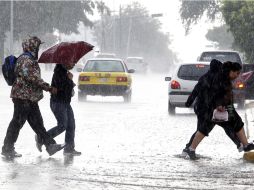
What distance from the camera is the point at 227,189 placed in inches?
379

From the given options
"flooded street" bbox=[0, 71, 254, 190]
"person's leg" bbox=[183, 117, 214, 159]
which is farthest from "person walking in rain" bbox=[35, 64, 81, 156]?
"person's leg" bbox=[183, 117, 214, 159]

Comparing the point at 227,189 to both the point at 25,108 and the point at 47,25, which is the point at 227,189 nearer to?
the point at 25,108

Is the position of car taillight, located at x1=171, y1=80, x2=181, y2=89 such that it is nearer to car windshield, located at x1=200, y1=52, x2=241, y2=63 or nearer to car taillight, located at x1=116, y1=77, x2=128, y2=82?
car taillight, located at x1=116, y1=77, x2=128, y2=82

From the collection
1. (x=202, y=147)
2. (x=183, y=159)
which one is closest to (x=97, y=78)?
(x=202, y=147)

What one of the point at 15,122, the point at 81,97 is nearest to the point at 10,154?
the point at 15,122

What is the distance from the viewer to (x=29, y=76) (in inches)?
485

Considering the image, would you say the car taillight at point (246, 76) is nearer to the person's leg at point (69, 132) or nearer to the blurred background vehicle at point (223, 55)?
the blurred background vehicle at point (223, 55)

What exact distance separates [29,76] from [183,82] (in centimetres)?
1170

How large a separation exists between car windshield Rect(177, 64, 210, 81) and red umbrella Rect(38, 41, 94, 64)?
10.8m

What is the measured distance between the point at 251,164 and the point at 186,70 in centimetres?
1194

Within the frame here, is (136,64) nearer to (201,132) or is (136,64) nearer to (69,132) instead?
(69,132)

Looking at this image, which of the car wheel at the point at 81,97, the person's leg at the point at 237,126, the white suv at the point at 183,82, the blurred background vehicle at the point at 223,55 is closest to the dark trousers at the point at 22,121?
the person's leg at the point at 237,126

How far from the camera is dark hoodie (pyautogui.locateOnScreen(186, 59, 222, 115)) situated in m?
12.8

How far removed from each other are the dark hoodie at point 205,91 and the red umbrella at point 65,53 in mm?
1630
